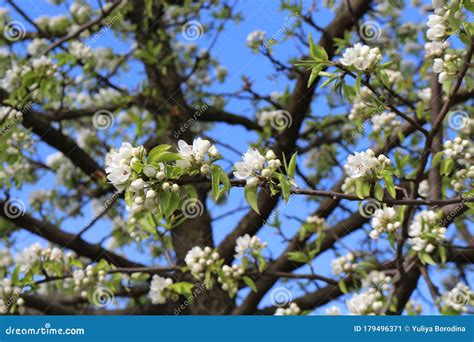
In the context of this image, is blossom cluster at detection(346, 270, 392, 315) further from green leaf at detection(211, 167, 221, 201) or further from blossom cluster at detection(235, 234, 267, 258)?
green leaf at detection(211, 167, 221, 201)

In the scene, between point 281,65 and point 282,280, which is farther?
point 282,280

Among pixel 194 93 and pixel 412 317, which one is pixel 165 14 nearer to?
pixel 194 93

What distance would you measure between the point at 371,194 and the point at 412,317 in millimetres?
1174

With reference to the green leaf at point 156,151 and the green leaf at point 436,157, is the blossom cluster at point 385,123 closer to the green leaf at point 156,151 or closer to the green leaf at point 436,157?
the green leaf at point 436,157

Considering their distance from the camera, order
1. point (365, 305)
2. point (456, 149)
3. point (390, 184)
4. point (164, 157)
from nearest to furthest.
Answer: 1. point (164, 157)
2. point (390, 184)
3. point (456, 149)
4. point (365, 305)

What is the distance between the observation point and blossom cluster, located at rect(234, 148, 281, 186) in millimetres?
1843

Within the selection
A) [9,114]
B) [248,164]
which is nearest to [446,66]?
[248,164]

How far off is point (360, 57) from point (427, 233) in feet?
3.20

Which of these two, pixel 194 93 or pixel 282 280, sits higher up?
pixel 194 93

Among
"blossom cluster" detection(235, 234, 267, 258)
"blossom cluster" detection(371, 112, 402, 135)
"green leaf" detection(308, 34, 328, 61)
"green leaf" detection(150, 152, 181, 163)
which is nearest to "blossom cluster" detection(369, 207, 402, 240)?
"blossom cluster" detection(235, 234, 267, 258)

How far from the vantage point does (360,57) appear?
228 centimetres

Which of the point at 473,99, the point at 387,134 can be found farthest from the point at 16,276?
the point at 473,99

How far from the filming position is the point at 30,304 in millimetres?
4016

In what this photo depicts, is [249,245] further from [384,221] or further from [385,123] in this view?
[385,123]
